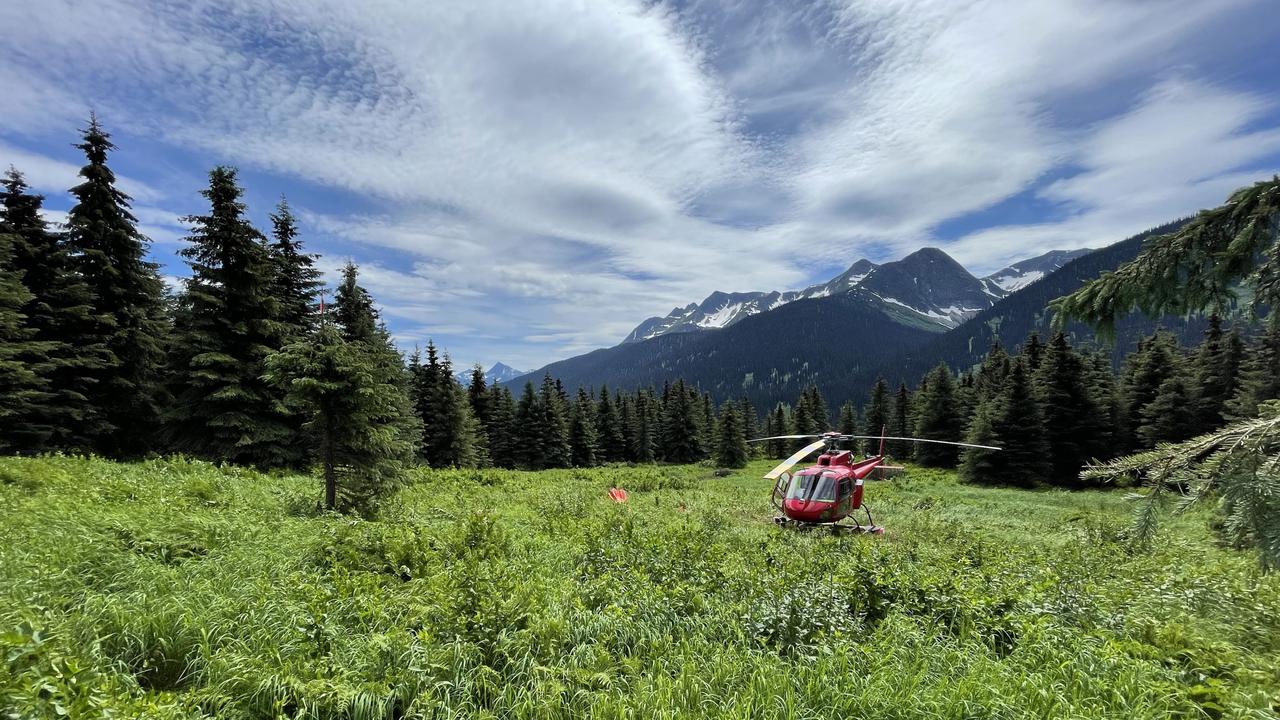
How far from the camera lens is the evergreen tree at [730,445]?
191 ft

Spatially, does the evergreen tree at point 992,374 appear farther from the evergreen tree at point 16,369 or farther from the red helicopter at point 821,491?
the evergreen tree at point 16,369

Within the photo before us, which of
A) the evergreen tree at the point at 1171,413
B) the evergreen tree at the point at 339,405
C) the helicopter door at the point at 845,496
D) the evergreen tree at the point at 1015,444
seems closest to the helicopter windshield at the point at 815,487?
the helicopter door at the point at 845,496

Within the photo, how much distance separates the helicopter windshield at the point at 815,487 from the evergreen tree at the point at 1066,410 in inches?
1314

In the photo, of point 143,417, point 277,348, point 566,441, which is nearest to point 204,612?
point 277,348

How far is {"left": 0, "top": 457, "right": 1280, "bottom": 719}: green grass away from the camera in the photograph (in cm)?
411

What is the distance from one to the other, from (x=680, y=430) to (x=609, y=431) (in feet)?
33.5

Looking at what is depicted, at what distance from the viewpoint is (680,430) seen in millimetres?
66500

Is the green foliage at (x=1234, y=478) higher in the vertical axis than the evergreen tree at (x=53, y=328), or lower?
lower

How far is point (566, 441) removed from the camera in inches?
2057

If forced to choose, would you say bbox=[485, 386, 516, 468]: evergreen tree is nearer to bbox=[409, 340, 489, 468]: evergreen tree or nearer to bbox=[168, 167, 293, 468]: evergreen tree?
bbox=[409, 340, 489, 468]: evergreen tree

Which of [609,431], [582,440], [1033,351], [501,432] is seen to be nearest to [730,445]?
[609,431]

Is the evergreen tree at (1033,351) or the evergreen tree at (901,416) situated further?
the evergreen tree at (901,416)

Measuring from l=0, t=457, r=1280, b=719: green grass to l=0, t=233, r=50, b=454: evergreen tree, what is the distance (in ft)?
27.9

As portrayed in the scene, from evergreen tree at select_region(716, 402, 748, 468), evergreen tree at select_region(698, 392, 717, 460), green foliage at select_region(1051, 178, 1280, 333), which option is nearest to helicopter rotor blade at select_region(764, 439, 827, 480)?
green foliage at select_region(1051, 178, 1280, 333)
